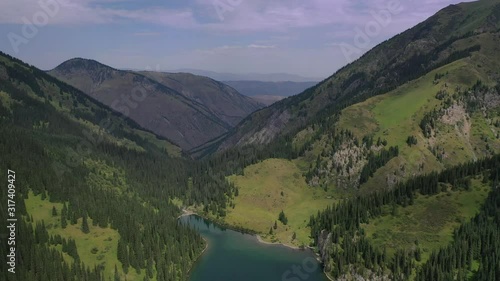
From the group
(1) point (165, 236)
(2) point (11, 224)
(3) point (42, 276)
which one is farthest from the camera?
(1) point (165, 236)

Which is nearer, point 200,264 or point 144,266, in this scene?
point 144,266

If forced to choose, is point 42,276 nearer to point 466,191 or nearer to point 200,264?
point 200,264


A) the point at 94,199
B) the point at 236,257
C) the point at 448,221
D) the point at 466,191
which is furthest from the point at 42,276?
the point at 466,191
